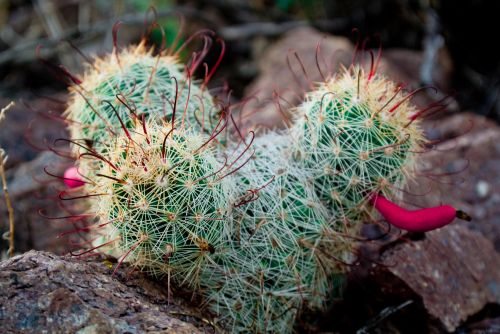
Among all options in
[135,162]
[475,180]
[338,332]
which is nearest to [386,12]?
[475,180]

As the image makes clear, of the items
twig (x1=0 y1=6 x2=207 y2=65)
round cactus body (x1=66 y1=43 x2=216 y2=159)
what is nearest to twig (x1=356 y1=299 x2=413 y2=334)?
round cactus body (x1=66 y1=43 x2=216 y2=159)

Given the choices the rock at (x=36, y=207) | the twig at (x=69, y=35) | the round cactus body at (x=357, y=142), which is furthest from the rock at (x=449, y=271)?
the twig at (x=69, y=35)

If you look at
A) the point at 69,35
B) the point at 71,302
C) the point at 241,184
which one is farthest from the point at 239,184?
the point at 69,35

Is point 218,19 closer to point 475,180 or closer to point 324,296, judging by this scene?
point 475,180

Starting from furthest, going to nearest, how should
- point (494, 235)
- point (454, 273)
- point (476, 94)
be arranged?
point (476, 94)
point (494, 235)
point (454, 273)

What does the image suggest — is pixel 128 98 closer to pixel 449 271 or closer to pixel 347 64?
pixel 449 271

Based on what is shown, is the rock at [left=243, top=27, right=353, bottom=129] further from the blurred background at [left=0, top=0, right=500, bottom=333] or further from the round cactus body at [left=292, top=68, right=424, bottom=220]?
the round cactus body at [left=292, top=68, right=424, bottom=220]

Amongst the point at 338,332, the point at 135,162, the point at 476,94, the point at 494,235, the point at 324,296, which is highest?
the point at 476,94
